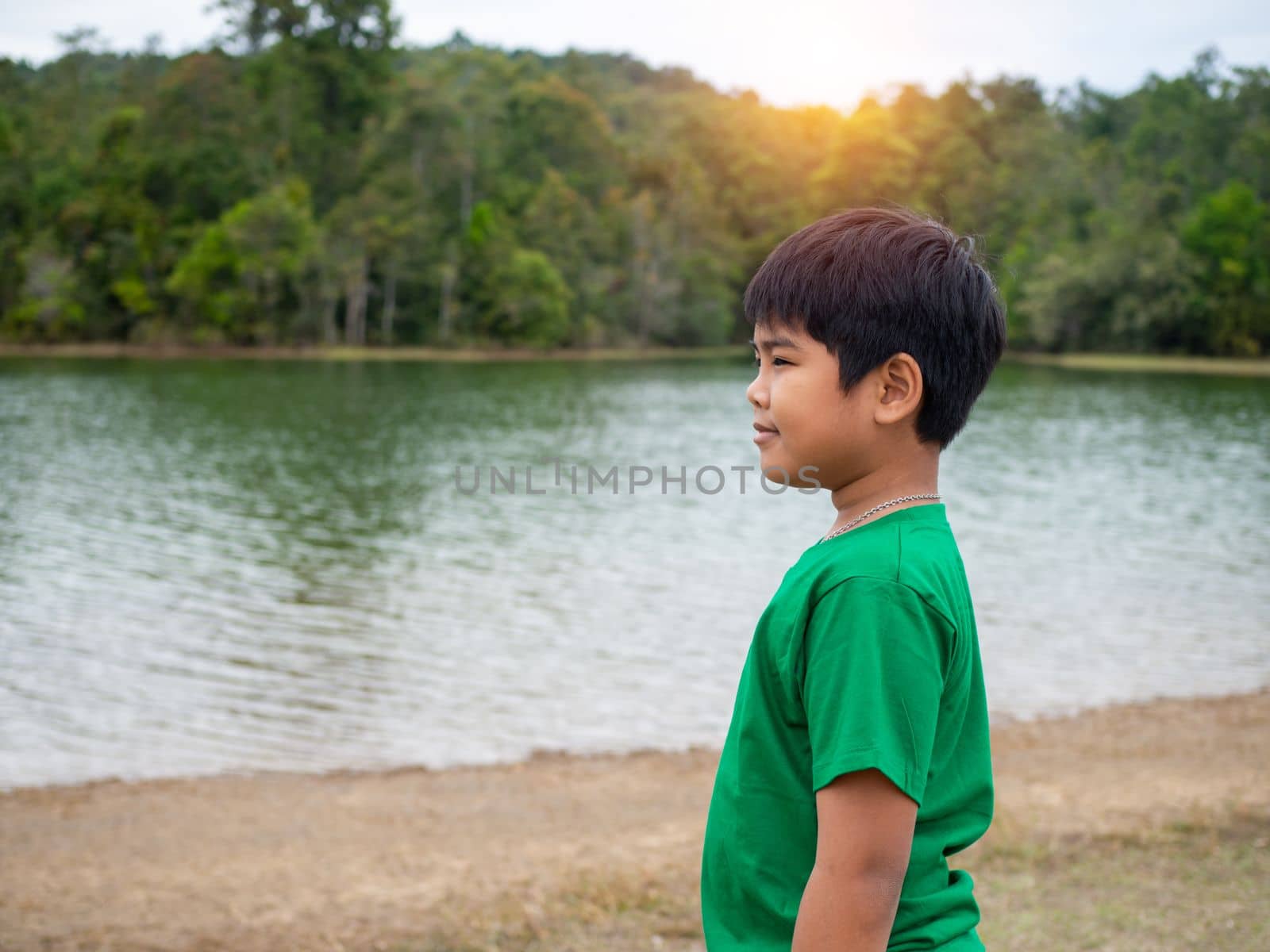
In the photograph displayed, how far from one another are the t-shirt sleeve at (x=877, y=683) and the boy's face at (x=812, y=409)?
0.64 feet

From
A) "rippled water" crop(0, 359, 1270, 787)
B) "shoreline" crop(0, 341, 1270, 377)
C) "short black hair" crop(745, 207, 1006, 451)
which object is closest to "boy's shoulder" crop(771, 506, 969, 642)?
"short black hair" crop(745, 207, 1006, 451)

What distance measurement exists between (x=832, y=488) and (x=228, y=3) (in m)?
63.4

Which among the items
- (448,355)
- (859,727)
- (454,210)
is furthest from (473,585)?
(454,210)

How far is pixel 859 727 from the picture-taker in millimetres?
1010

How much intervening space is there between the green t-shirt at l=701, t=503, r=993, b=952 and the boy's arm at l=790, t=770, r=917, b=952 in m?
0.02

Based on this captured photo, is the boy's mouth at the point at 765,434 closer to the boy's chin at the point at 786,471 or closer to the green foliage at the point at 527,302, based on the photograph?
the boy's chin at the point at 786,471

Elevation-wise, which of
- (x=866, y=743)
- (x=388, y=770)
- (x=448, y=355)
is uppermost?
(x=866, y=743)

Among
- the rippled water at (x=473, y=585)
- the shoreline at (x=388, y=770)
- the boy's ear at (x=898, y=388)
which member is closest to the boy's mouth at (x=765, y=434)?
the boy's ear at (x=898, y=388)

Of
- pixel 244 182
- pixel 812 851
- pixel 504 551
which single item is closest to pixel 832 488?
pixel 812 851

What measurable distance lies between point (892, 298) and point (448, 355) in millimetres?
51293

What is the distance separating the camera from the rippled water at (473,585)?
285 inches

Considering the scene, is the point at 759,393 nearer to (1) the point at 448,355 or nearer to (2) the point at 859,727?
(2) the point at 859,727

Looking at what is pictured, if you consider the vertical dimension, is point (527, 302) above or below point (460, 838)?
above

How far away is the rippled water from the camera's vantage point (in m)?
7.23
